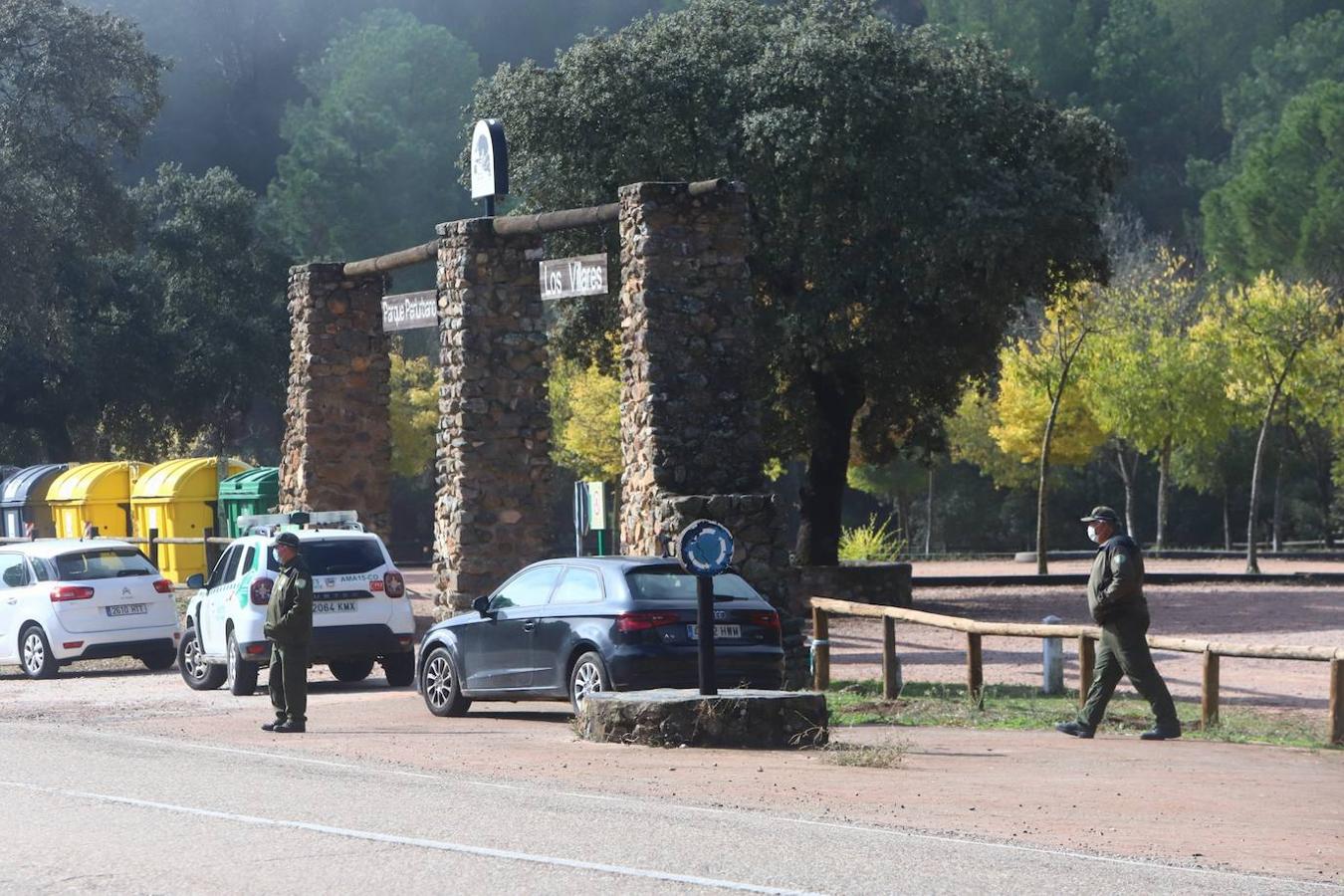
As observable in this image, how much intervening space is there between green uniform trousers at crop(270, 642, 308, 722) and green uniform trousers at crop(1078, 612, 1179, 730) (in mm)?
6367

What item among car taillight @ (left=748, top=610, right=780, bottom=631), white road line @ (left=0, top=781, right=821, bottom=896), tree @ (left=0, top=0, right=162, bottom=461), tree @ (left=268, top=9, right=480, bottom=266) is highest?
tree @ (left=268, top=9, right=480, bottom=266)

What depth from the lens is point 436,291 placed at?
24484mm

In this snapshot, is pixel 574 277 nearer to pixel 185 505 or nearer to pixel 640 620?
pixel 640 620

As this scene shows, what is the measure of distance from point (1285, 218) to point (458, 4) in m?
64.6

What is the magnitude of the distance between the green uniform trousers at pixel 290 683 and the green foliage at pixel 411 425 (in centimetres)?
4595

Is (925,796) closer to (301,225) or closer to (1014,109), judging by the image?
(1014,109)

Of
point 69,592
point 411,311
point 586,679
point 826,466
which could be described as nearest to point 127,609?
point 69,592

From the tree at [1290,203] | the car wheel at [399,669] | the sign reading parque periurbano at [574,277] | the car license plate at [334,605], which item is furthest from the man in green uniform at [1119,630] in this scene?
the tree at [1290,203]

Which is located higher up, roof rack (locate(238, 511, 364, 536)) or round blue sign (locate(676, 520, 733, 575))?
roof rack (locate(238, 511, 364, 536))

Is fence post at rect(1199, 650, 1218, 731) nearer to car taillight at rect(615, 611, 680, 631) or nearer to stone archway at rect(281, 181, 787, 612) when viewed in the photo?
car taillight at rect(615, 611, 680, 631)

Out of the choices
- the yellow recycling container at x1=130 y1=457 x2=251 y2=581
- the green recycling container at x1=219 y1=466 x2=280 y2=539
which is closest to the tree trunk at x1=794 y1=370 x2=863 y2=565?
the green recycling container at x1=219 y1=466 x2=280 y2=539

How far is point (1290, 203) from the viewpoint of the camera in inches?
2606

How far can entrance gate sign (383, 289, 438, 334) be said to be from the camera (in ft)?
80.1

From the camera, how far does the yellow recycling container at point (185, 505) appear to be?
34188 mm
